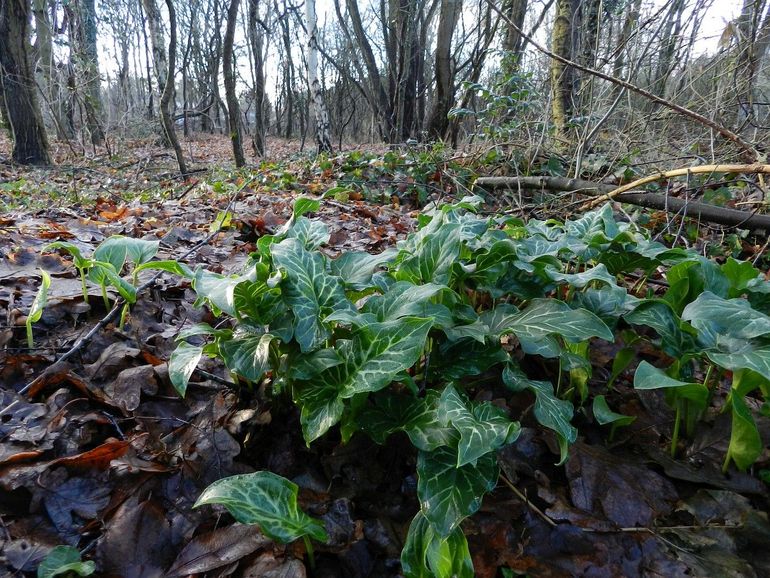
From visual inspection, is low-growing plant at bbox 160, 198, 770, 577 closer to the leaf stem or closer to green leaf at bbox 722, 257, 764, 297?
green leaf at bbox 722, 257, 764, 297

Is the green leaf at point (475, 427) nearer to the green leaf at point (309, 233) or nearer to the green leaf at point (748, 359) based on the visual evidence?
the green leaf at point (748, 359)

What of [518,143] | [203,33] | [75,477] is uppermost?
[203,33]

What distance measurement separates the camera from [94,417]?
1.33 m

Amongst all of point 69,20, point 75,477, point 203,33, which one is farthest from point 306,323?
point 203,33

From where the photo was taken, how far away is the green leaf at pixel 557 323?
3.81 feet

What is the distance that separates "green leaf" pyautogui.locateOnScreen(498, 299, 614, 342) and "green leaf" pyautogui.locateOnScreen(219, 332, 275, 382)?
0.66m

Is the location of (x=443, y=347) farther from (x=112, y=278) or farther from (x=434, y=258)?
(x=112, y=278)

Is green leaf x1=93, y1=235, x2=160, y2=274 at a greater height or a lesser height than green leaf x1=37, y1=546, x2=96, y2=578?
greater

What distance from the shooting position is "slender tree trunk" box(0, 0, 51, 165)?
7.49 meters

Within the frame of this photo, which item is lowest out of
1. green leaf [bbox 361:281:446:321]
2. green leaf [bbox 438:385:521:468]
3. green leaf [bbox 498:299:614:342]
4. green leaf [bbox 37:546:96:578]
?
green leaf [bbox 37:546:96:578]

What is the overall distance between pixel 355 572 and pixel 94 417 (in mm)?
861

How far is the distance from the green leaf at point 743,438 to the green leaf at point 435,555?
0.74m

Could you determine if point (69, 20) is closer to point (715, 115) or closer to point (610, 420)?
point (715, 115)

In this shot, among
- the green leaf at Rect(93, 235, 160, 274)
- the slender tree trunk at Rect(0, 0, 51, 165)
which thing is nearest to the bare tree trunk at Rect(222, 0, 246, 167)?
the slender tree trunk at Rect(0, 0, 51, 165)
